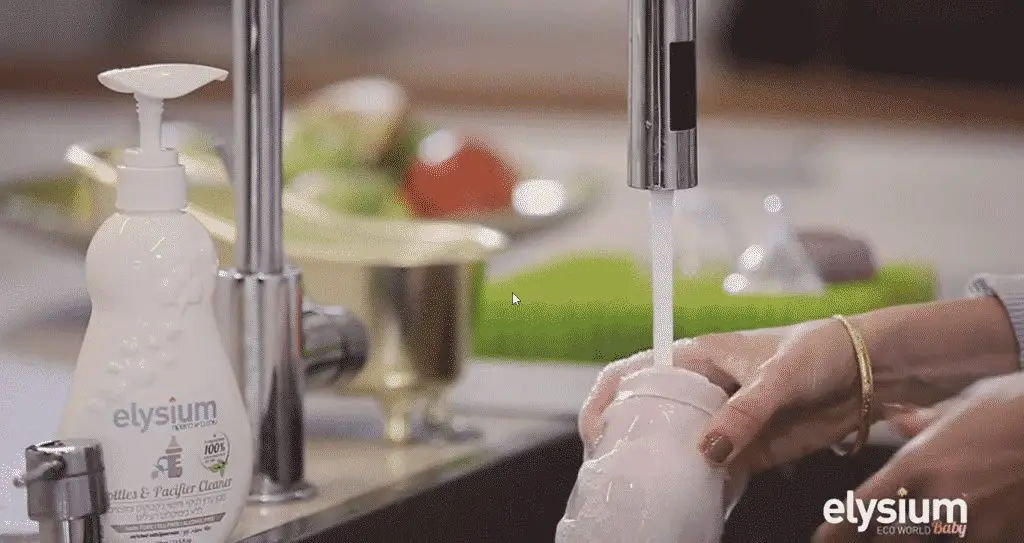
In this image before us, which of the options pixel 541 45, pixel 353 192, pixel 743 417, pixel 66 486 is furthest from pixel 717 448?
pixel 541 45

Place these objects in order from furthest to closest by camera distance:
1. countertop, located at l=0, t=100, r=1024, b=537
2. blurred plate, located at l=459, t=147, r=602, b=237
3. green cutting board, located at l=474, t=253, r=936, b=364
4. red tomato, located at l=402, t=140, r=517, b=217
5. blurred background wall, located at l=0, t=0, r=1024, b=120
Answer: blurred background wall, located at l=0, t=0, r=1024, b=120
red tomato, located at l=402, t=140, r=517, b=217
blurred plate, located at l=459, t=147, r=602, b=237
countertop, located at l=0, t=100, r=1024, b=537
green cutting board, located at l=474, t=253, r=936, b=364

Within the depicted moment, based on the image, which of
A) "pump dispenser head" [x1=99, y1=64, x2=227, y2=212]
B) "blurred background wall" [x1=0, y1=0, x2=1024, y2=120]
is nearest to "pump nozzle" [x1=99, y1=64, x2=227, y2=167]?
"pump dispenser head" [x1=99, y1=64, x2=227, y2=212]

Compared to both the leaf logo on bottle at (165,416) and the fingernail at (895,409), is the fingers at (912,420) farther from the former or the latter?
the leaf logo on bottle at (165,416)

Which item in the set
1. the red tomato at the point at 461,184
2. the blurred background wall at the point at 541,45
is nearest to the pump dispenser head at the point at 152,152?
the red tomato at the point at 461,184

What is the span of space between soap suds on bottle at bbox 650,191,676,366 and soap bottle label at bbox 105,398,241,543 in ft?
0.55

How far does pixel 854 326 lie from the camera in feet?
2.09

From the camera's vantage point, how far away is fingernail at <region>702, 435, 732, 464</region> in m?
Answer: 0.59


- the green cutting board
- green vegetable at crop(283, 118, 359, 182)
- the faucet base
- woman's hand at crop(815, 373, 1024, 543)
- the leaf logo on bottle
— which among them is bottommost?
the faucet base

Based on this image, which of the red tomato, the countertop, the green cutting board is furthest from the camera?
the red tomato

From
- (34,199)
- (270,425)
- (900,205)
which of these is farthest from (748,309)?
(900,205)

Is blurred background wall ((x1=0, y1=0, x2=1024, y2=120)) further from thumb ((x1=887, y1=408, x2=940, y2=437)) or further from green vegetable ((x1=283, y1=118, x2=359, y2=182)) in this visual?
thumb ((x1=887, y1=408, x2=940, y2=437))

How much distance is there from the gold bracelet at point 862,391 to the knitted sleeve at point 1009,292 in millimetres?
60

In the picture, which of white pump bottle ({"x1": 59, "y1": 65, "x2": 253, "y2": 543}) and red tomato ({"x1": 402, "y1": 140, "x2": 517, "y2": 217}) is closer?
white pump bottle ({"x1": 59, "y1": 65, "x2": 253, "y2": 543})

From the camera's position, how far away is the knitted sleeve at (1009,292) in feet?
2.13
